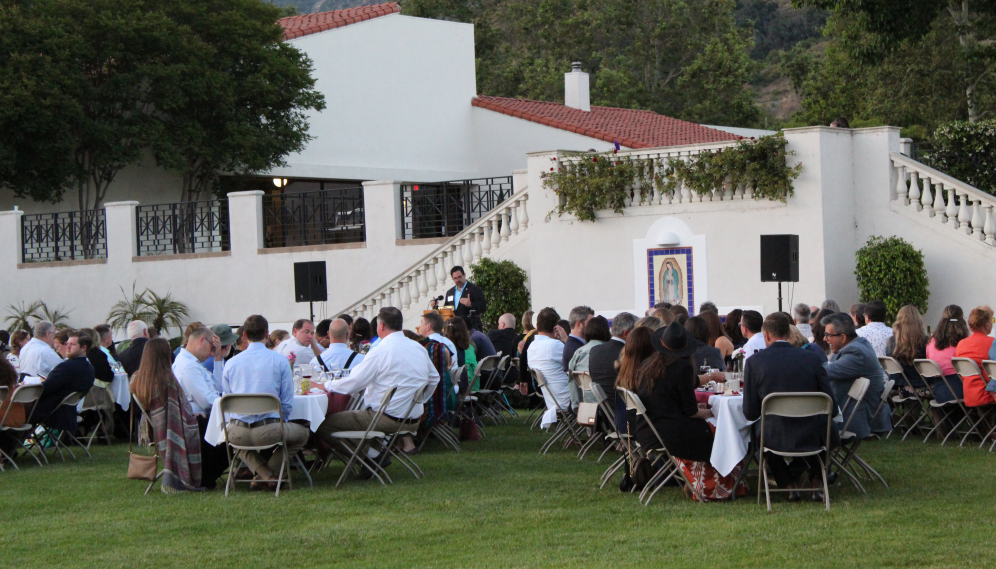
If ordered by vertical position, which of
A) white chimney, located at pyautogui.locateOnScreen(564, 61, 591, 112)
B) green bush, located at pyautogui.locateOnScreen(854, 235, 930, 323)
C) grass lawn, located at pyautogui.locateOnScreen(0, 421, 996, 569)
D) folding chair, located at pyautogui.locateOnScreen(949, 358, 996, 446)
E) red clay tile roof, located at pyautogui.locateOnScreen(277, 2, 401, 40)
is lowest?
grass lawn, located at pyautogui.locateOnScreen(0, 421, 996, 569)

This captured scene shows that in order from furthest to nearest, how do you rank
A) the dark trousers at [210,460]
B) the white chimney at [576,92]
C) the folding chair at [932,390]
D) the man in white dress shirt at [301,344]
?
the white chimney at [576,92] → the man in white dress shirt at [301,344] → the folding chair at [932,390] → the dark trousers at [210,460]

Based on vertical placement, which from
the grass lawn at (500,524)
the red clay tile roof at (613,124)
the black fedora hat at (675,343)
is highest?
the red clay tile roof at (613,124)

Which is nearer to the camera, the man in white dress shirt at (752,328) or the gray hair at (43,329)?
the man in white dress shirt at (752,328)

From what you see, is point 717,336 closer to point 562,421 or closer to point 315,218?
point 562,421

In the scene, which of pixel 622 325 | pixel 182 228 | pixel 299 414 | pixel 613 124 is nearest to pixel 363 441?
pixel 299 414

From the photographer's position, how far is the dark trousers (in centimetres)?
938

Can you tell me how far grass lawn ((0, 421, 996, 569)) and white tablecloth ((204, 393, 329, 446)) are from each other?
0.44 m

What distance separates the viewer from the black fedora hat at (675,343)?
809 centimetres

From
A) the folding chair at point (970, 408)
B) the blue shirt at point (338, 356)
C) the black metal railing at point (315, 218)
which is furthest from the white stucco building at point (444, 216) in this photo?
the blue shirt at point (338, 356)

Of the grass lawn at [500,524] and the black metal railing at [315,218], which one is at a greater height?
the black metal railing at [315,218]

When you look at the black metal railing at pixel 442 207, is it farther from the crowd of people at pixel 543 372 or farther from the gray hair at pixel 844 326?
the gray hair at pixel 844 326

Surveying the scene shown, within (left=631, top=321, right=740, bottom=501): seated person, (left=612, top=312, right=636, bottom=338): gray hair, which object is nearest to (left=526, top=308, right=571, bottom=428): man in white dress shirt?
(left=612, top=312, right=636, bottom=338): gray hair

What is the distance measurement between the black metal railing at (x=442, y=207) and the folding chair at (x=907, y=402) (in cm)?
1099

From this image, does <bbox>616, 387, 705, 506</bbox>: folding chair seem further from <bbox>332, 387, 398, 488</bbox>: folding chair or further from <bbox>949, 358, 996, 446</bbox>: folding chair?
<bbox>949, 358, 996, 446</bbox>: folding chair
